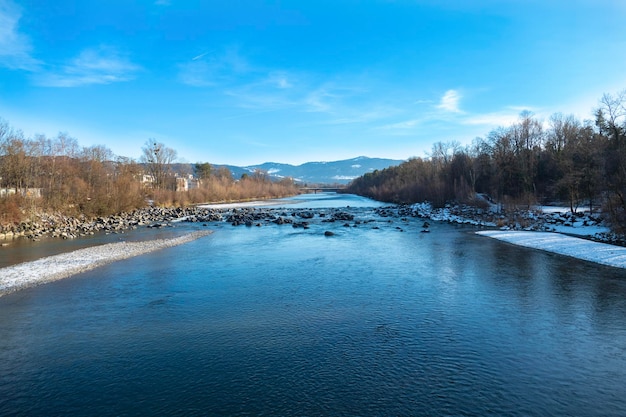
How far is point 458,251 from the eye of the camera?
20.5 m

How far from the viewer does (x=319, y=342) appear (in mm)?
8469

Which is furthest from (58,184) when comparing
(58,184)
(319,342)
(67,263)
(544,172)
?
(544,172)

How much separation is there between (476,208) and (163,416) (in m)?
41.9

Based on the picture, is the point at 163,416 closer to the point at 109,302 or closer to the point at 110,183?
the point at 109,302

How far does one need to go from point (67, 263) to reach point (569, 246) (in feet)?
83.2

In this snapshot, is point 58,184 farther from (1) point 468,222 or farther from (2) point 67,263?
(1) point 468,222

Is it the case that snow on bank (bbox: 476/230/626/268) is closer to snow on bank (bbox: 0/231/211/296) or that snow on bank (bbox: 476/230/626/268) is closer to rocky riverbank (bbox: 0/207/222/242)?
snow on bank (bbox: 0/231/211/296)

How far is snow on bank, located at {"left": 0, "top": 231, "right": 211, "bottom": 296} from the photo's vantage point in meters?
14.0

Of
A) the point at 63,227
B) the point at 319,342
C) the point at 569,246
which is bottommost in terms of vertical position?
the point at 319,342

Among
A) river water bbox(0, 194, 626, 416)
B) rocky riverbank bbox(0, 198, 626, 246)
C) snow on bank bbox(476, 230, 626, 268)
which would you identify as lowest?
river water bbox(0, 194, 626, 416)

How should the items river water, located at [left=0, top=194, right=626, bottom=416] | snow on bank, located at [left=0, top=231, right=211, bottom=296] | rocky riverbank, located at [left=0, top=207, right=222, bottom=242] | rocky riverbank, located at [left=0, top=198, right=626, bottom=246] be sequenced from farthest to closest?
rocky riverbank, located at [left=0, top=207, right=222, bottom=242] → rocky riverbank, located at [left=0, top=198, right=626, bottom=246] → snow on bank, located at [left=0, top=231, right=211, bottom=296] → river water, located at [left=0, top=194, right=626, bottom=416]

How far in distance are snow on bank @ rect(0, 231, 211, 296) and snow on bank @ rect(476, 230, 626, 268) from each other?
21.7 meters

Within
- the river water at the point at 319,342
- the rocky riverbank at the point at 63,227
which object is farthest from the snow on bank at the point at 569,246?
the rocky riverbank at the point at 63,227

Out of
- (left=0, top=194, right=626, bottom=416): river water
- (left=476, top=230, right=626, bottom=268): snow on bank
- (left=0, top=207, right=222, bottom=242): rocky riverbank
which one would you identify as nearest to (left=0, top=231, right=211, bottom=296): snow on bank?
(left=0, top=194, right=626, bottom=416): river water
